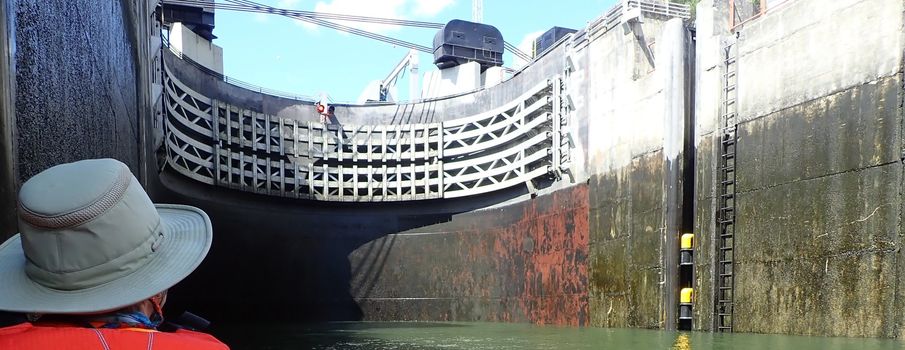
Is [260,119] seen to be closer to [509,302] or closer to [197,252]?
[509,302]

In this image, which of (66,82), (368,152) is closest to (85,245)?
(66,82)

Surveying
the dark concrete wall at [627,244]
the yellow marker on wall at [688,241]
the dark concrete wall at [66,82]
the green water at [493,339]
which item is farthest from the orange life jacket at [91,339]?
the dark concrete wall at [627,244]

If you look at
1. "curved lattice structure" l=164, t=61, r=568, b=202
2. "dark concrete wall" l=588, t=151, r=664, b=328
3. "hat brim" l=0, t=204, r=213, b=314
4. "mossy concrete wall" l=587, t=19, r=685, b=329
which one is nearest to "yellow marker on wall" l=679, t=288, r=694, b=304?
"mossy concrete wall" l=587, t=19, r=685, b=329

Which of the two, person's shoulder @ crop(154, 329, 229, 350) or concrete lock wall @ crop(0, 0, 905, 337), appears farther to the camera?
concrete lock wall @ crop(0, 0, 905, 337)

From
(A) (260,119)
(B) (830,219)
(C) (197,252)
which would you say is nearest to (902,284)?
(B) (830,219)

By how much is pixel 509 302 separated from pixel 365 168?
203 inches

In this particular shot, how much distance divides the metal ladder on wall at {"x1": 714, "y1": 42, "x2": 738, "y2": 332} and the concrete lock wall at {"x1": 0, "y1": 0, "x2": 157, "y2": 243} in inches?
339

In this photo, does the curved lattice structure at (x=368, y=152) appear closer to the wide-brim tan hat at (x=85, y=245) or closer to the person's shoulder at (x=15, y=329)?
the wide-brim tan hat at (x=85, y=245)

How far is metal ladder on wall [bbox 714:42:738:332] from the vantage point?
11.4 m

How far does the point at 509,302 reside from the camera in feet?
57.2

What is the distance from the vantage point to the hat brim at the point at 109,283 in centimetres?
130

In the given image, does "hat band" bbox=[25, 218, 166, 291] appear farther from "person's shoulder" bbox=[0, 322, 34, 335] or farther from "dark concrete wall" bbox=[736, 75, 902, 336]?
"dark concrete wall" bbox=[736, 75, 902, 336]

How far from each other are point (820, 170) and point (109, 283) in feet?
32.7

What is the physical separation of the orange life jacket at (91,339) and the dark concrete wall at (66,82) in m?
1.30
